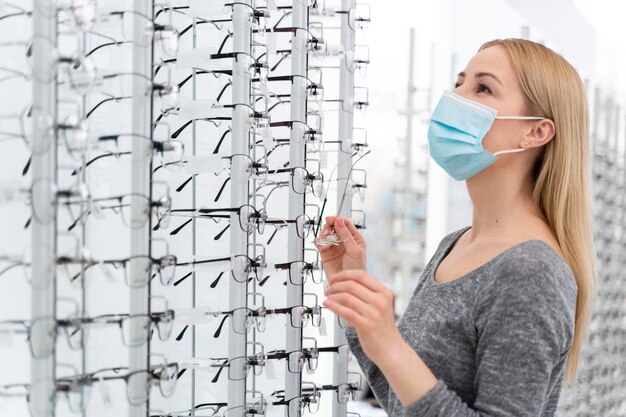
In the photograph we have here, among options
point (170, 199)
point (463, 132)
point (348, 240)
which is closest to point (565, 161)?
point (463, 132)

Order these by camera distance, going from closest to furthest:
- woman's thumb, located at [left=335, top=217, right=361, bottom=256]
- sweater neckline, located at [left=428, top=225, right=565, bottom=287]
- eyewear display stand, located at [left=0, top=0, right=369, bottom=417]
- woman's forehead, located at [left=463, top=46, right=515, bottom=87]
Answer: eyewear display stand, located at [left=0, top=0, right=369, bottom=417] < sweater neckline, located at [left=428, top=225, right=565, bottom=287] < woman's forehead, located at [left=463, top=46, right=515, bottom=87] < woman's thumb, located at [left=335, top=217, right=361, bottom=256]

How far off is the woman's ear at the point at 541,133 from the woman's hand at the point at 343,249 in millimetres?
455

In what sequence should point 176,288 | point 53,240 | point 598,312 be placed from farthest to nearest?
point 598,312 → point 176,288 → point 53,240

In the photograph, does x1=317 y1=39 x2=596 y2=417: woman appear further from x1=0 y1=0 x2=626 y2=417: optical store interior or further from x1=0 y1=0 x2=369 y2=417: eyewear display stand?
x1=0 y1=0 x2=369 y2=417: eyewear display stand

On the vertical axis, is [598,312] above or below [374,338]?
below

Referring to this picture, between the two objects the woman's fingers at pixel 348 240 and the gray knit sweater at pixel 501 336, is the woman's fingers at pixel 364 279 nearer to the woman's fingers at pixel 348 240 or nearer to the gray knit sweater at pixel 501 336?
the gray knit sweater at pixel 501 336

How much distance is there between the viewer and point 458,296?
1.54 metres

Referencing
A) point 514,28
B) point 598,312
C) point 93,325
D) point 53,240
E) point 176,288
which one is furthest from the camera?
point 514,28

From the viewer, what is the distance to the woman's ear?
158 cm

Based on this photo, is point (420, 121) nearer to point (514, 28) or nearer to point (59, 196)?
point (514, 28)

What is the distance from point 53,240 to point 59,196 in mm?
69

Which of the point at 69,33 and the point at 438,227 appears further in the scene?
the point at 438,227

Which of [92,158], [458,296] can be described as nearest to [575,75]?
[458,296]

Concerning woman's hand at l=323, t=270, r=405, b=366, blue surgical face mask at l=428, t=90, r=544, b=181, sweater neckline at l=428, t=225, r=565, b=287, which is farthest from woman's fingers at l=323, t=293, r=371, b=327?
blue surgical face mask at l=428, t=90, r=544, b=181
